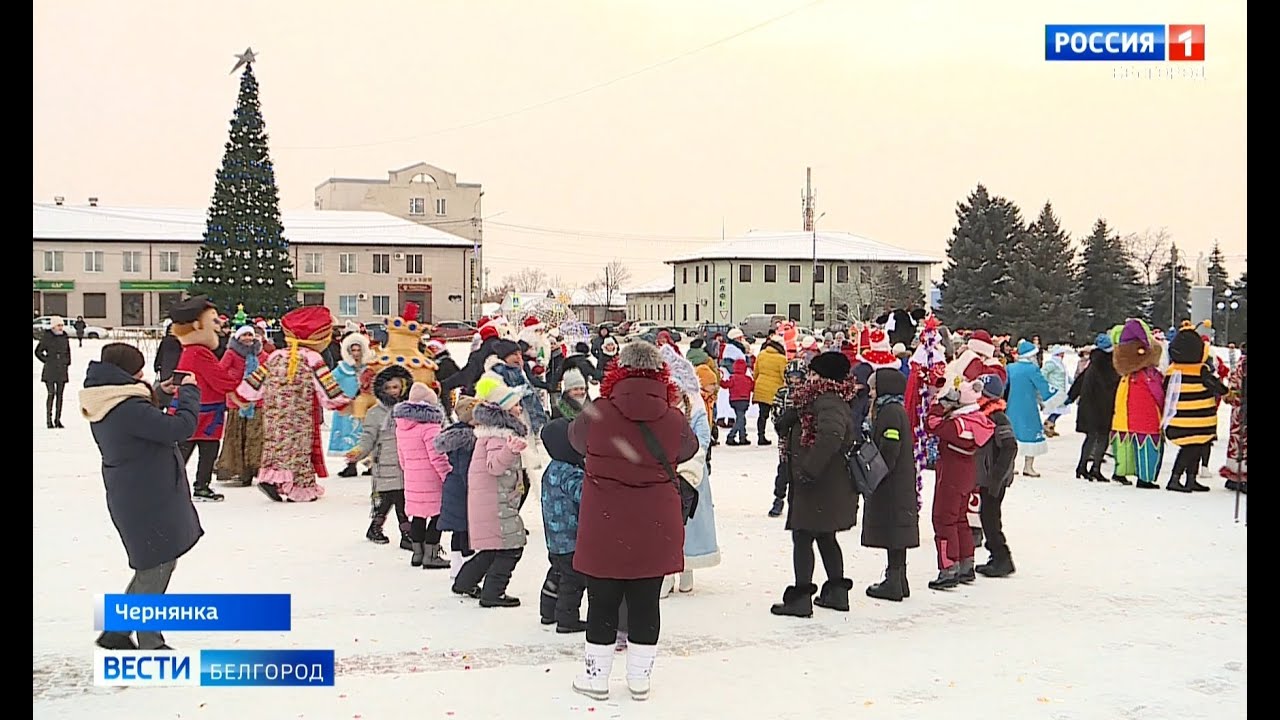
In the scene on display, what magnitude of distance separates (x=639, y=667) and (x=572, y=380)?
210 cm

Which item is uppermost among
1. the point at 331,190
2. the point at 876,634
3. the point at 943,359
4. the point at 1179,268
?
the point at 331,190

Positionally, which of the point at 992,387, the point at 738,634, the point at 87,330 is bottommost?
the point at 738,634

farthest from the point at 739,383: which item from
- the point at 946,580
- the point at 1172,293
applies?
the point at 946,580

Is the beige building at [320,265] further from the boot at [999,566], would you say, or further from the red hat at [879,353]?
the boot at [999,566]

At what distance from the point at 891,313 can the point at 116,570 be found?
25.1 feet

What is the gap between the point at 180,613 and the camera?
17.2 feet

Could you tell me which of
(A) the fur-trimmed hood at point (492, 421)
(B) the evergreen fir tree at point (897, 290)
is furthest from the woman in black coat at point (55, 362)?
(A) the fur-trimmed hood at point (492, 421)

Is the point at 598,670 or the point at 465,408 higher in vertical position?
the point at 465,408

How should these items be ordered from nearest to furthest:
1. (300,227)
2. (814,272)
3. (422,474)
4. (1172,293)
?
(422,474), (1172,293), (814,272), (300,227)

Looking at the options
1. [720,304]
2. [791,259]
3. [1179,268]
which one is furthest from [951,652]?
[720,304]

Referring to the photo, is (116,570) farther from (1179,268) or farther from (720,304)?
(720,304)

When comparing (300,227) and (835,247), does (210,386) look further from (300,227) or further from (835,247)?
(300,227)

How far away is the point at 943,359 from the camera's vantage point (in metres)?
10.2

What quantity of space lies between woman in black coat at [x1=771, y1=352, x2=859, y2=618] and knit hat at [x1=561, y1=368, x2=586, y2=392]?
4.37ft
